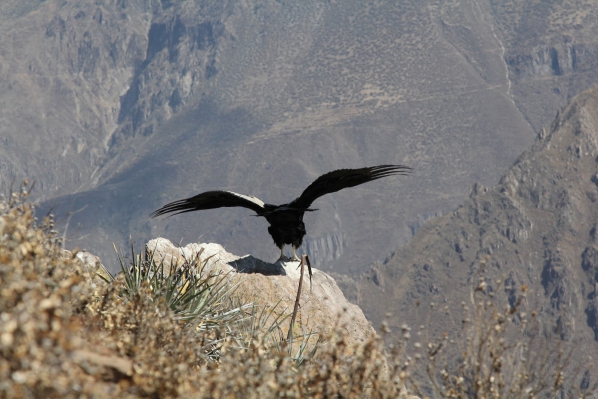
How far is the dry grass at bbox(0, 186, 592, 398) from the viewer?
474 cm

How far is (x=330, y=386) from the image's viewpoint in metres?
7.16

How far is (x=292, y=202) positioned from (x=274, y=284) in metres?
2.33

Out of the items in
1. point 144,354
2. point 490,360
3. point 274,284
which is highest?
point 144,354

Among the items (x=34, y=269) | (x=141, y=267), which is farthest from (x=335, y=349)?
(x=141, y=267)

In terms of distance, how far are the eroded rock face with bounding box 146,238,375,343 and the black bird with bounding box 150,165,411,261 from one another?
122 centimetres

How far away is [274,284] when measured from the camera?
13141mm

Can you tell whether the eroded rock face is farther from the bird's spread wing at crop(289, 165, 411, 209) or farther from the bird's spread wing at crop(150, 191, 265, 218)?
the bird's spread wing at crop(289, 165, 411, 209)

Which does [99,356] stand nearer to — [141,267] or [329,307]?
[141,267]

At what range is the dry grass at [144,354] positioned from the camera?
474 centimetres

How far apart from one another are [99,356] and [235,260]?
269 inches

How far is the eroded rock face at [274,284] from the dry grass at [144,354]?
11.1 ft

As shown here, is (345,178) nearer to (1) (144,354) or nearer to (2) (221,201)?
(2) (221,201)

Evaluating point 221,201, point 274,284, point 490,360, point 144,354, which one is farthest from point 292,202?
point 144,354

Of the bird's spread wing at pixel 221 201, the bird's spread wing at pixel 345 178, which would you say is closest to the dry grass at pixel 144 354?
the bird's spread wing at pixel 221 201
